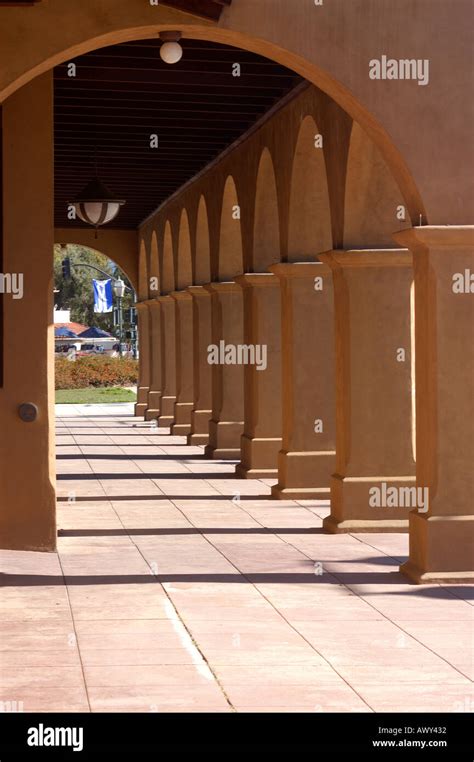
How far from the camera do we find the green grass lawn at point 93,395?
131 ft

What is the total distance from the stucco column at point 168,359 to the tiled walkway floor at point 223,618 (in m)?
12.7

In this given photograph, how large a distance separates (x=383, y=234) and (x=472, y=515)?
369 centimetres

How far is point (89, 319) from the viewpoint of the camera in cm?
8175

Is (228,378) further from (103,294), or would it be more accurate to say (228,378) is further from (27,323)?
(103,294)

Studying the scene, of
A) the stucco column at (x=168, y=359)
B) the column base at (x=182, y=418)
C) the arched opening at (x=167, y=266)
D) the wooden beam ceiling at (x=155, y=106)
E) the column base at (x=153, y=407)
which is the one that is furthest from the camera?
the column base at (x=153, y=407)

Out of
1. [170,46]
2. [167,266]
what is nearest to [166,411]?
[167,266]

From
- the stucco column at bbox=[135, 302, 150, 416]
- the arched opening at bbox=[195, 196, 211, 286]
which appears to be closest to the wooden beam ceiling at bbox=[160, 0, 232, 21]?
the arched opening at bbox=[195, 196, 211, 286]

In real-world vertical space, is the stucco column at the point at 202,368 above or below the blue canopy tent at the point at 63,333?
below

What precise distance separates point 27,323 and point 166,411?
16406 millimetres

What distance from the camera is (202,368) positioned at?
22594mm

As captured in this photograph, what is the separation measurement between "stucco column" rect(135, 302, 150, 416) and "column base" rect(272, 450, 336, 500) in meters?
15.6

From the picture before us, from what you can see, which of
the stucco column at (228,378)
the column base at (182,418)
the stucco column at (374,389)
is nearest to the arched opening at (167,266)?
the column base at (182,418)

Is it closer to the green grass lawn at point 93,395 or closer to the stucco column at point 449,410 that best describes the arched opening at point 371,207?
the stucco column at point 449,410

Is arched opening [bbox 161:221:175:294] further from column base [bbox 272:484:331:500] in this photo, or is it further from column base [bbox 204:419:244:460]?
column base [bbox 272:484:331:500]
